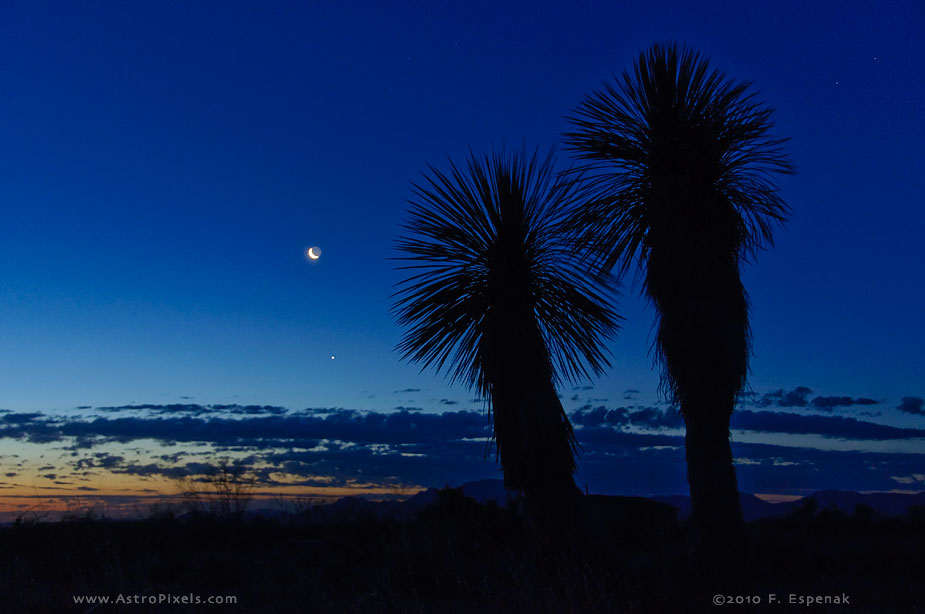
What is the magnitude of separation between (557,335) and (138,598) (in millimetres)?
7330

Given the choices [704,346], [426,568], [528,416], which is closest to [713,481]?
[704,346]

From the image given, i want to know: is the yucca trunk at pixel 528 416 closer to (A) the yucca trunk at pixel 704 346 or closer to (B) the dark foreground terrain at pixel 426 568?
(B) the dark foreground terrain at pixel 426 568

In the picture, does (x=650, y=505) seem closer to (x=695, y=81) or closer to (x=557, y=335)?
(x=557, y=335)

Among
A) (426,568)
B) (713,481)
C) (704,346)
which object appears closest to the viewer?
(713,481)

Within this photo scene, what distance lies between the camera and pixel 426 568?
1177cm

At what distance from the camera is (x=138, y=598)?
30.6 ft

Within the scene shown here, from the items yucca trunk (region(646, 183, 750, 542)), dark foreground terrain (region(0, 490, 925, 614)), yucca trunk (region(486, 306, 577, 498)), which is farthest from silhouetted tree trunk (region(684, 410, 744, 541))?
yucca trunk (region(486, 306, 577, 498))

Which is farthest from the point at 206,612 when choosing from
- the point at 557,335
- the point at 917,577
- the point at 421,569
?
the point at 917,577

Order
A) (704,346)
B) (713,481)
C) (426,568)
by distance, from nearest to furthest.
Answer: (713,481)
(704,346)
(426,568)

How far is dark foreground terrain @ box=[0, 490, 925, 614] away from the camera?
8.97 m

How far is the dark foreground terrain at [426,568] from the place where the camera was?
8.97 meters

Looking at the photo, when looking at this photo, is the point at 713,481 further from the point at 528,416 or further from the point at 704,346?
the point at 528,416

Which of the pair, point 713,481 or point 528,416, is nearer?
point 713,481

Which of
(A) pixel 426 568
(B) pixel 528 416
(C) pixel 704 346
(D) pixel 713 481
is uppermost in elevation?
(C) pixel 704 346
